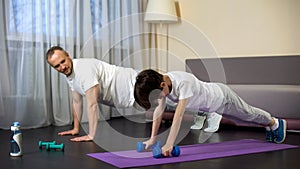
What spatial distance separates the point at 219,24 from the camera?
451 centimetres

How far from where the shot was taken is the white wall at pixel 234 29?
13.2 feet

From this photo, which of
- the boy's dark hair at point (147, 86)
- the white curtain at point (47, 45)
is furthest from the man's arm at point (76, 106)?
the boy's dark hair at point (147, 86)

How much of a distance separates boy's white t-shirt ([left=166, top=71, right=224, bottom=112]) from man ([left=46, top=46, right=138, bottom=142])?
1.73ft

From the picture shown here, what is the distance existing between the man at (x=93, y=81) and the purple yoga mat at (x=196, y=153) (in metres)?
0.46

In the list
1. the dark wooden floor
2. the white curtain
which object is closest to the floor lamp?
the white curtain

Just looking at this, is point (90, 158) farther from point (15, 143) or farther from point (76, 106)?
point (76, 106)

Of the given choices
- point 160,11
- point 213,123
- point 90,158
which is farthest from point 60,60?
point 160,11

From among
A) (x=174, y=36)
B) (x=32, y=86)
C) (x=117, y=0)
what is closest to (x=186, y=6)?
(x=174, y=36)

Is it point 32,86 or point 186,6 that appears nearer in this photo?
point 32,86

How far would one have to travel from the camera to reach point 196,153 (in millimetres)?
2410

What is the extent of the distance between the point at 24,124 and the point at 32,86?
1.19 ft

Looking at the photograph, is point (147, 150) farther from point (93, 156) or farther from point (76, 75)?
→ point (76, 75)

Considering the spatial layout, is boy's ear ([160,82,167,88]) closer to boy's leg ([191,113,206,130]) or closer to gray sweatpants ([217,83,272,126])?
gray sweatpants ([217,83,272,126])

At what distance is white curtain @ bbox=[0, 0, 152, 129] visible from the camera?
3.45 m
